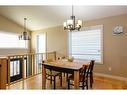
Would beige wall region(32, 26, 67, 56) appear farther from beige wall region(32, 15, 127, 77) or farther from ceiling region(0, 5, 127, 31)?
beige wall region(32, 15, 127, 77)

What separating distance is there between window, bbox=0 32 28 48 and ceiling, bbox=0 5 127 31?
80 cm

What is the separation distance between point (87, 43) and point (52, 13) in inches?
70.9

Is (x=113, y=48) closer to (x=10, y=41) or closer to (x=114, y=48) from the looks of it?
(x=114, y=48)

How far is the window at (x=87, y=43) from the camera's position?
195 inches

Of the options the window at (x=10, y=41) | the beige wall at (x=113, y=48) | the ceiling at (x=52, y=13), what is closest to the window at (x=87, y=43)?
the beige wall at (x=113, y=48)

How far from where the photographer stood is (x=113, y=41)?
4.54 m

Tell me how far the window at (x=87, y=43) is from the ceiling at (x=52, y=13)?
0.51 m

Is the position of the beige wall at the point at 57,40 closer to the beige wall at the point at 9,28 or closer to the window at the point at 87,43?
the window at the point at 87,43

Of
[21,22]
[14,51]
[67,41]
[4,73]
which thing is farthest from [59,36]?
[4,73]

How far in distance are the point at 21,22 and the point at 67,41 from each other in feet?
8.49

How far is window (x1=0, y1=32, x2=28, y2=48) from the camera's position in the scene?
631 cm

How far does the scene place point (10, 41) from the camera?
6.70 metres
